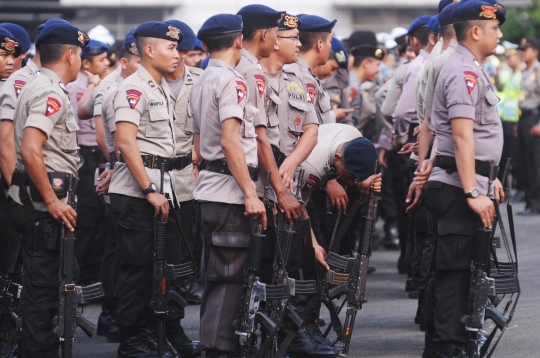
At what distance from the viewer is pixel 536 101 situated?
15352 mm

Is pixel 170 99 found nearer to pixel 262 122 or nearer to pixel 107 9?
pixel 262 122

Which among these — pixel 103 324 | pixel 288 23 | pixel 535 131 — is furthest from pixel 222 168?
pixel 535 131

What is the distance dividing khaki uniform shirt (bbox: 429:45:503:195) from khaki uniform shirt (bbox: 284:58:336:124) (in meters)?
1.07

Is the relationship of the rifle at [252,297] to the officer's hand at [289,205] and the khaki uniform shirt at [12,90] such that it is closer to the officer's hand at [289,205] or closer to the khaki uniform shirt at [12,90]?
the officer's hand at [289,205]

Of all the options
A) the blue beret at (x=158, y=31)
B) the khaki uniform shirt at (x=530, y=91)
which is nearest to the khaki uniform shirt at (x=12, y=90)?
the blue beret at (x=158, y=31)

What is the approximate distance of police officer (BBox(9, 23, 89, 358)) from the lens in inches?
248

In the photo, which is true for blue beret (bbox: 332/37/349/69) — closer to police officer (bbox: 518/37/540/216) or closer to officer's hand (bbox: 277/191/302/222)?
officer's hand (bbox: 277/191/302/222)

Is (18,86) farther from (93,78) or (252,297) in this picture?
(93,78)

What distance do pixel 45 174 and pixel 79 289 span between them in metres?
0.72

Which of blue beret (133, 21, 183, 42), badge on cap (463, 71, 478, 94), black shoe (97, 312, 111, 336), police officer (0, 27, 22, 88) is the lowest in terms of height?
black shoe (97, 312, 111, 336)

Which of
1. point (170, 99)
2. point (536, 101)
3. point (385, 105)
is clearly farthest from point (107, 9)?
point (170, 99)

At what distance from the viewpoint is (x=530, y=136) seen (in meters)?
15.3

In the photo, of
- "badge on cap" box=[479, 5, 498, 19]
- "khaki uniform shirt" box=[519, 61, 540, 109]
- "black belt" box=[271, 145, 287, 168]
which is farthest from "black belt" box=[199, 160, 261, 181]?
"khaki uniform shirt" box=[519, 61, 540, 109]

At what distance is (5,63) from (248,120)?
235 centimetres
